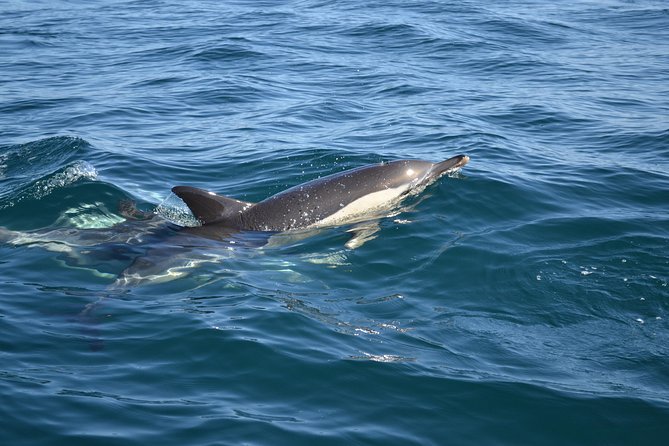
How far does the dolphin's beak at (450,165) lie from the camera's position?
13.9 metres

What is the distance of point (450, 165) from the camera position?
45.9ft

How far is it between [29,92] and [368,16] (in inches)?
580

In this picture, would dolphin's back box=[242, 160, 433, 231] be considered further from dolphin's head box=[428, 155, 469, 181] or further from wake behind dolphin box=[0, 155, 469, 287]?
dolphin's head box=[428, 155, 469, 181]

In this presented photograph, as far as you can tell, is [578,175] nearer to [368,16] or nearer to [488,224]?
[488,224]

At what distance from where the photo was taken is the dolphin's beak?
45.5ft

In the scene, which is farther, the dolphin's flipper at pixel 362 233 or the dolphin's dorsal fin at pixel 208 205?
the dolphin's flipper at pixel 362 233

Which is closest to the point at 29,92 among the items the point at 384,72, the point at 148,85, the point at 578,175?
the point at 148,85

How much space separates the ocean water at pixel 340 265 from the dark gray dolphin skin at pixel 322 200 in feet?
1.12

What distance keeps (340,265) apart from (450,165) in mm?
3548

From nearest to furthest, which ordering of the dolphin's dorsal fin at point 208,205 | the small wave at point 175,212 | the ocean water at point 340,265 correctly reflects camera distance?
the ocean water at point 340,265 → the dolphin's dorsal fin at point 208,205 → the small wave at point 175,212

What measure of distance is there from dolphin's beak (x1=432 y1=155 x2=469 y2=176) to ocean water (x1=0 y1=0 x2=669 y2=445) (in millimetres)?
319

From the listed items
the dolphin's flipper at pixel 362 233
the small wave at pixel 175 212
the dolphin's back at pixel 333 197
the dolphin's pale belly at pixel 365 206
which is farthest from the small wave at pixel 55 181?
the dolphin's flipper at pixel 362 233

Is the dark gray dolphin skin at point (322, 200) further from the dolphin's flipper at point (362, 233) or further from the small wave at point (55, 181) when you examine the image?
the small wave at point (55, 181)

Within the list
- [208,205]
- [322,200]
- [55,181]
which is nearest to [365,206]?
[322,200]
